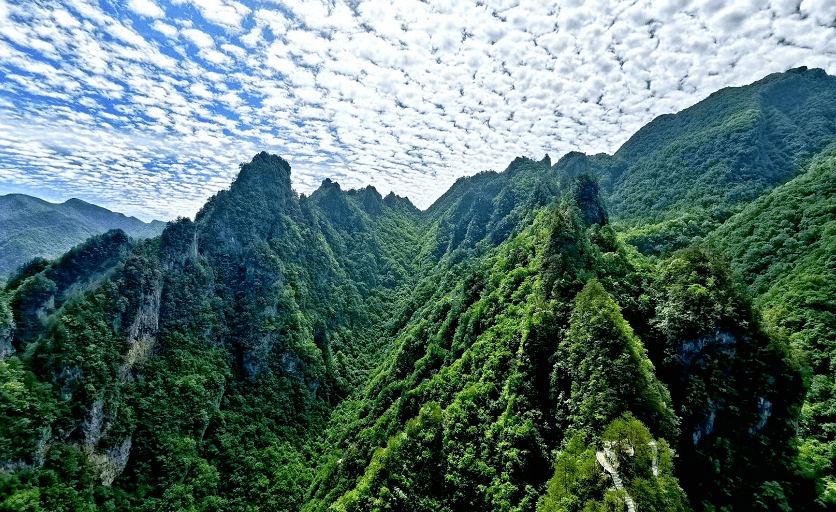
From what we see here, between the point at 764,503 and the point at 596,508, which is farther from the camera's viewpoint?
the point at 764,503

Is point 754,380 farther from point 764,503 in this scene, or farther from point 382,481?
point 382,481

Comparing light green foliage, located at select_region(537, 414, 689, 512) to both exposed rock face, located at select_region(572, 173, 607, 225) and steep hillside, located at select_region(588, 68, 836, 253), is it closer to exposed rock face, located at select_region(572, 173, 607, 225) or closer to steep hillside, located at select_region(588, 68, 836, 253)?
exposed rock face, located at select_region(572, 173, 607, 225)

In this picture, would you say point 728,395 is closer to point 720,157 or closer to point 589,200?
point 589,200

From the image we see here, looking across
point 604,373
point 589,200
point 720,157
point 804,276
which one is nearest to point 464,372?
point 604,373

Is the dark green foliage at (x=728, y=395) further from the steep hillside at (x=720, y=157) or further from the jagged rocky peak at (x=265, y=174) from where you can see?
the jagged rocky peak at (x=265, y=174)

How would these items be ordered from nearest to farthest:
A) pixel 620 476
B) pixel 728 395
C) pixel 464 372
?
pixel 620 476 < pixel 728 395 < pixel 464 372

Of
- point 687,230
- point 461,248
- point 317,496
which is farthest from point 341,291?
point 687,230

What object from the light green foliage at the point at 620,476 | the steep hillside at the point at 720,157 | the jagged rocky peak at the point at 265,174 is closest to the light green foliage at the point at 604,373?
the light green foliage at the point at 620,476

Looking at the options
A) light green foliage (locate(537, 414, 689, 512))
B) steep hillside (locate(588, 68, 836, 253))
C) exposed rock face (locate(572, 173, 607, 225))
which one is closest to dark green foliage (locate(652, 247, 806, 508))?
light green foliage (locate(537, 414, 689, 512))
